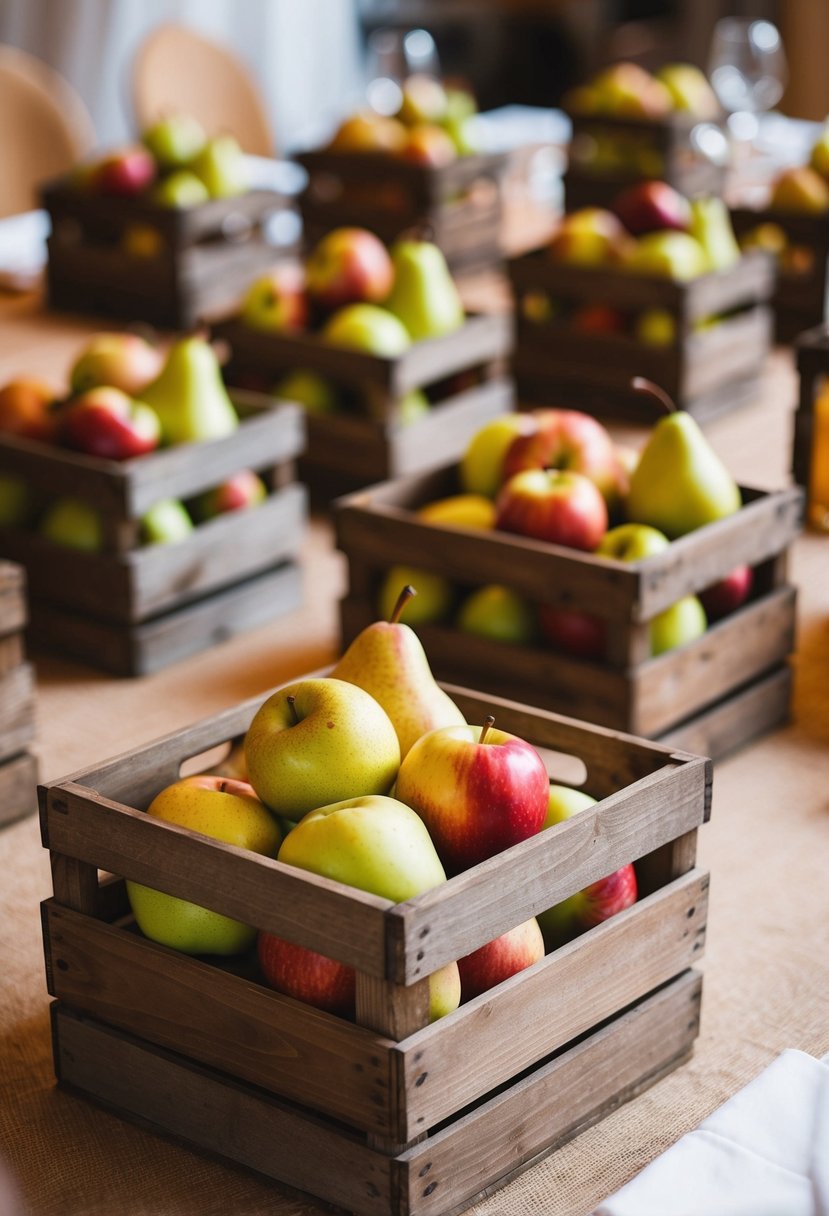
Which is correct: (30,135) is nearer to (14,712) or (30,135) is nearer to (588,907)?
(14,712)

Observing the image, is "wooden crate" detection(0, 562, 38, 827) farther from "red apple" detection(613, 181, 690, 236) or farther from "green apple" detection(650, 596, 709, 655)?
"red apple" detection(613, 181, 690, 236)

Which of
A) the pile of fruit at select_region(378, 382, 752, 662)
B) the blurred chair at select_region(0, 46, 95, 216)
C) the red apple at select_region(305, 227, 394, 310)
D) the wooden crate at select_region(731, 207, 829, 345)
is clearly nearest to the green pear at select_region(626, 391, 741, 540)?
the pile of fruit at select_region(378, 382, 752, 662)

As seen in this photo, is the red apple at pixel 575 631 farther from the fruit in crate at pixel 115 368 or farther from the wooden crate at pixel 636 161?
the wooden crate at pixel 636 161

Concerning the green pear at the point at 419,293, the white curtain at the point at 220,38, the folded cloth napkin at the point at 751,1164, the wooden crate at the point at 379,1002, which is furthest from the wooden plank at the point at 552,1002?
the white curtain at the point at 220,38

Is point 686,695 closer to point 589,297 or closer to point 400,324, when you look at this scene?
point 400,324

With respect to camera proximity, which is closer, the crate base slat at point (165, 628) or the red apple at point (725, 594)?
the red apple at point (725, 594)

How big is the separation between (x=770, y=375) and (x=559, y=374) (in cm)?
38

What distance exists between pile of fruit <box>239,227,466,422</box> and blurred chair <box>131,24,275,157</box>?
1626 millimetres

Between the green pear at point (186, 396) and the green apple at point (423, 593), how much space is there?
1.14ft

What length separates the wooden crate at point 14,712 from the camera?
5.27 feet

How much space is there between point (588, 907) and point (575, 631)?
0.54m

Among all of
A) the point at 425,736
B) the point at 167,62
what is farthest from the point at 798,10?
the point at 425,736

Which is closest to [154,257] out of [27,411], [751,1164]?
[27,411]

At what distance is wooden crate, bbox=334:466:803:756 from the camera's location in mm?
1645
